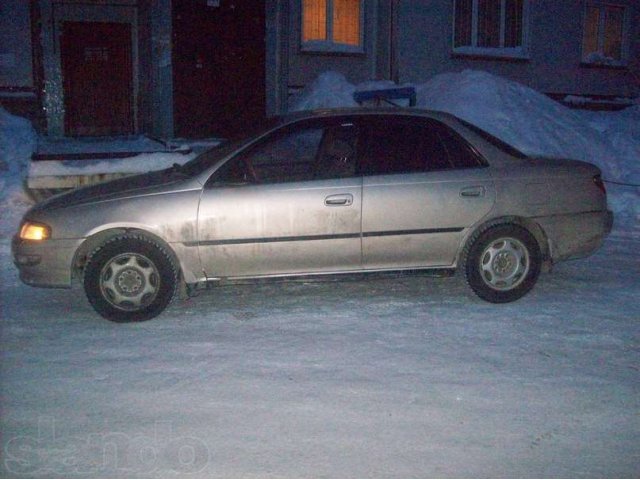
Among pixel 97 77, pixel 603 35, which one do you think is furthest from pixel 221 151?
pixel 603 35

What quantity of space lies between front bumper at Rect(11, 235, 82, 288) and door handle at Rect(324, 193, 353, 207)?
1910 millimetres

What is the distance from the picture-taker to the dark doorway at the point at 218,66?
45.8 ft

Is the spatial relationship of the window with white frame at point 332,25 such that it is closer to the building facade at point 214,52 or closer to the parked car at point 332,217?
the building facade at point 214,52

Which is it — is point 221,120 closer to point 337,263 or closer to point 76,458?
point 337,263

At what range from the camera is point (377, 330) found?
567 centimetres

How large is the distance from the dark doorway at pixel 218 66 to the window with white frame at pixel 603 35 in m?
8.33

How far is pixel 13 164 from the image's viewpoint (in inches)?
483

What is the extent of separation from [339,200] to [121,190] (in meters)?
1.69

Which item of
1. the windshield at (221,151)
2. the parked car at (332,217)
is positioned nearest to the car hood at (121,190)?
the parked car at (332,217)

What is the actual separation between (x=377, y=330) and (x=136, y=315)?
1834 mm

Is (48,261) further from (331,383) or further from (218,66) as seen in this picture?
(218,66)

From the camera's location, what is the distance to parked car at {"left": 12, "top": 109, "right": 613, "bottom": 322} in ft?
19.4

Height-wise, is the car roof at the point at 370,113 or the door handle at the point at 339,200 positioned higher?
the car roof at the point at 370,113

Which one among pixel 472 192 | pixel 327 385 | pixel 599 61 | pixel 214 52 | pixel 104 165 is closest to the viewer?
pixel 327 385
